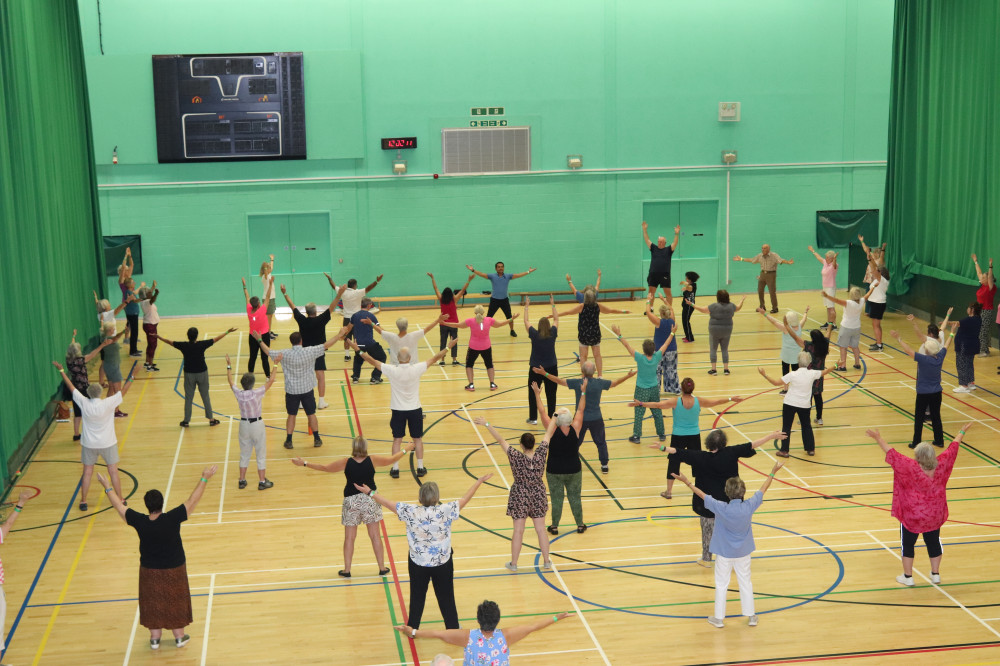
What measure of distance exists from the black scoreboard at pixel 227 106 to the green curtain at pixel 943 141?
16267 millimetres

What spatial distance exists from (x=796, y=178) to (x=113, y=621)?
80.9 feet

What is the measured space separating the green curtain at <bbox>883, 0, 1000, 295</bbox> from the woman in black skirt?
65.6 ft

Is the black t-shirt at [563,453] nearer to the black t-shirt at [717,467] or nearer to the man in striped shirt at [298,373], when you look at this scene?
the black t-shirt at [717,467]

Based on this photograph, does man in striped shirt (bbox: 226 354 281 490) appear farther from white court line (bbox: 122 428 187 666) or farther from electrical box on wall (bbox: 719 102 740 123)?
electrical box on wall (bbox: 719 102 740 123)

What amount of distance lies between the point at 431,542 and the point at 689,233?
22.4 m

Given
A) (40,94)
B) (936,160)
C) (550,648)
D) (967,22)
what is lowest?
(550,648)

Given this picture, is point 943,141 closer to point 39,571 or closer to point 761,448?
point 761,448

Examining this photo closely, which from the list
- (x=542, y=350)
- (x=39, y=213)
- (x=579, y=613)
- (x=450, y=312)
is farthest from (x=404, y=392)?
(x=39, y=213)

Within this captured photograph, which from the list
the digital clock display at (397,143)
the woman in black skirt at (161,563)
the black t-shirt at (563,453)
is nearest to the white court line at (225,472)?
the woman in black skirt at (161,563)

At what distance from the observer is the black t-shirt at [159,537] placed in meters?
10.2

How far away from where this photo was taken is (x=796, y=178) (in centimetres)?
3066

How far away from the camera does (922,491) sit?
11.4 meters

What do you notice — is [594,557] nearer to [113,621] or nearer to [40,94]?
[113,621]

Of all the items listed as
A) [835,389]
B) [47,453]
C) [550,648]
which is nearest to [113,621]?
[550,648]
